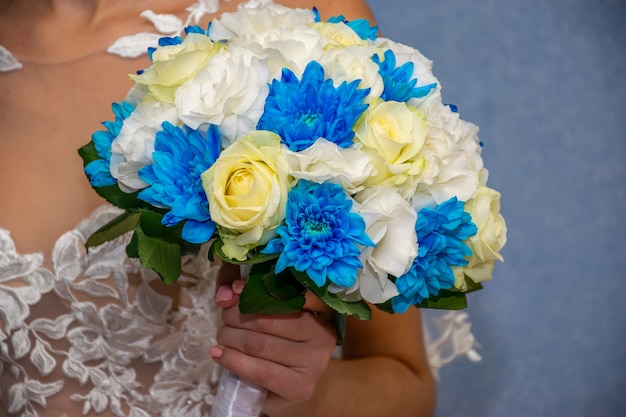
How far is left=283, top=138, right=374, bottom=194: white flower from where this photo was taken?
674mm

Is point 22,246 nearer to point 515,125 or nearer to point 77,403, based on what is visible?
point 77,403

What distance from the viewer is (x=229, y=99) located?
695mm

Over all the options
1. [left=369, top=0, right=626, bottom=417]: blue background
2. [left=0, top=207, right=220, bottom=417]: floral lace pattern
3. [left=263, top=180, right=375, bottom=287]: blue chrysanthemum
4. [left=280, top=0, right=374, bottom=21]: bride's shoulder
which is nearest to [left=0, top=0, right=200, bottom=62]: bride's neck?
[left=280, top=0, right=374, bottom=21]: bride's shoulder

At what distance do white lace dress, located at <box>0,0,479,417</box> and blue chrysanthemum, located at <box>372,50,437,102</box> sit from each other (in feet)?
1.54

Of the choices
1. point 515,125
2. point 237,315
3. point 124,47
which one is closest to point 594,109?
point 515,125

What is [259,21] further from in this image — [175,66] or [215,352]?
[215,352]

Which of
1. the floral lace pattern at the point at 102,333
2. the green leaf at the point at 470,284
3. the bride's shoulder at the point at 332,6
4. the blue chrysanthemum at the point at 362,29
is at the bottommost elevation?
the floral lace pattern at the point at 102,333

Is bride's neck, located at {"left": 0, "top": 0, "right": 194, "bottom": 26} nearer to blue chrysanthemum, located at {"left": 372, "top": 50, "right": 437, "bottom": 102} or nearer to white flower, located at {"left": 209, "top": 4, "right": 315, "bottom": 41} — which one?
white flower, located at {"left": 209, "top": 4, "right": 315, "bottom": 41}

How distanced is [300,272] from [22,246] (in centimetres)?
59

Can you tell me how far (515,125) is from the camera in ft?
6.02

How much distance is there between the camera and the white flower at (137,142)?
0.73 metres

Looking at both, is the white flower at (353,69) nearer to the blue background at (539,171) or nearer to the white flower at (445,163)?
the white flower at (445,163)

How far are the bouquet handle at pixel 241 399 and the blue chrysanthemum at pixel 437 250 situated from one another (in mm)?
249

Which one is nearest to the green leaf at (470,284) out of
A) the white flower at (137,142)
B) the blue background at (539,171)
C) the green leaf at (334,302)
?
the green leaf at (334,302)
